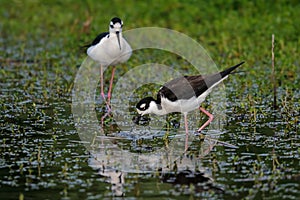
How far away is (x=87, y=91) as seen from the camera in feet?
37.0

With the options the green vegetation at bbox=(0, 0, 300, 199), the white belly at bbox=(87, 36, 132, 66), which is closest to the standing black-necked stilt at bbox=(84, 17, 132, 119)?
the white belly at bbox=(87, 36, 132, 66)

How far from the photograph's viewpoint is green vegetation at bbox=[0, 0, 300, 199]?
652 centimetres

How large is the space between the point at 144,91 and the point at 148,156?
12.2 feet

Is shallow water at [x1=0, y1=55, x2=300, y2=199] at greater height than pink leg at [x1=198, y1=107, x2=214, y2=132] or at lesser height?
lesser

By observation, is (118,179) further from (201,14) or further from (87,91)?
(201,14)

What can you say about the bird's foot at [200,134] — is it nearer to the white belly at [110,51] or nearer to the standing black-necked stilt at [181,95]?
the standing black-necked stilt at [181,95]

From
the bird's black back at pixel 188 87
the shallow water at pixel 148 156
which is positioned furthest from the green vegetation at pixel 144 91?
the bird's black back at pixel 188 87

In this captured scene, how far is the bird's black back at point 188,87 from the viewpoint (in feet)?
27.5

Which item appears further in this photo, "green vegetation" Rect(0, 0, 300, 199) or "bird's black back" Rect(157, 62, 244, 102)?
"bird's black back" Rect(157, 62, 244, 102)

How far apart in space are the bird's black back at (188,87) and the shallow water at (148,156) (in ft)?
1.66

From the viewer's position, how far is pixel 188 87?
8453 mm

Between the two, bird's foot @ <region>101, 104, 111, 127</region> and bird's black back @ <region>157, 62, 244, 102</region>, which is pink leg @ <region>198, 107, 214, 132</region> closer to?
bird's black back @ <region>157, 62, 244, 102</region>

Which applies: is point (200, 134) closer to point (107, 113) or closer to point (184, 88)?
point (184, 88)

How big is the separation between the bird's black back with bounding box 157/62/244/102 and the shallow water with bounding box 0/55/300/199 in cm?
51
